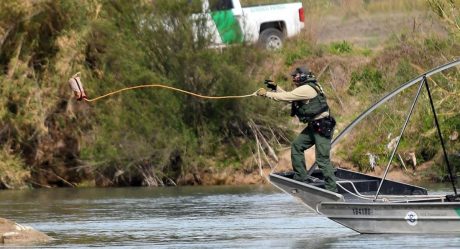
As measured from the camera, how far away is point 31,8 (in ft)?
110

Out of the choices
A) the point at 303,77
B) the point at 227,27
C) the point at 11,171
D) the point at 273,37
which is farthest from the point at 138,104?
the point at 303,77

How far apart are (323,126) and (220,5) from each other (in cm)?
1558

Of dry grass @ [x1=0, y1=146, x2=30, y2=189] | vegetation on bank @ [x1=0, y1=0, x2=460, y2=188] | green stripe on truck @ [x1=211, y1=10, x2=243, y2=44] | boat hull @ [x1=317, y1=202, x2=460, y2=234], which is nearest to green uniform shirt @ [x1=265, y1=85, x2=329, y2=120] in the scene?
boat hull @ [x1=317, y1=202, x2=460, y2=234]

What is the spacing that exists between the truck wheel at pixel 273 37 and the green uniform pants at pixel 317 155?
17.5 metres

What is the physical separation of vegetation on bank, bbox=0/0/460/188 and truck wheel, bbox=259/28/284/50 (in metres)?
2.99

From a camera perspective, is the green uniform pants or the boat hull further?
the green uniform pants

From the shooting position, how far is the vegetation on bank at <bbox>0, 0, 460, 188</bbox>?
3269 cm

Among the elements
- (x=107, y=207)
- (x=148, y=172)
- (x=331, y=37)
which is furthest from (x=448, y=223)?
(x=331, y=37)

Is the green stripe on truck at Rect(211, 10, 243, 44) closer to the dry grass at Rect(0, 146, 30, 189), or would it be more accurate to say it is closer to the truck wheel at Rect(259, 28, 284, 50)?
the truck wheel at Rect(259, 28, 284, 50)

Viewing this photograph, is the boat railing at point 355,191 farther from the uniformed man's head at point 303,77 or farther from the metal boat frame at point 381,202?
the uniformed man's head at point 303,77

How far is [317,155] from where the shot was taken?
20.1 m

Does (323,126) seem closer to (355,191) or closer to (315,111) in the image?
(315,111)

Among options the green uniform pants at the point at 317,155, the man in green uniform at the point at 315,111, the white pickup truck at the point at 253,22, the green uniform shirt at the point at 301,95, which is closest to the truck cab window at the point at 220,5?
the white pickup truck at the point at 253,22

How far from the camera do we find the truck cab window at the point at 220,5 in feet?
113
